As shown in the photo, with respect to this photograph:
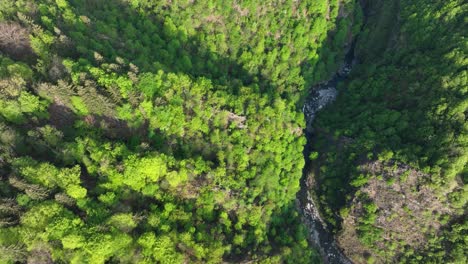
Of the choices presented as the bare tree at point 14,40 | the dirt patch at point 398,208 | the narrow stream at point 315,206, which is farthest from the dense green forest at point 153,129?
the dirt patch at point 398,208

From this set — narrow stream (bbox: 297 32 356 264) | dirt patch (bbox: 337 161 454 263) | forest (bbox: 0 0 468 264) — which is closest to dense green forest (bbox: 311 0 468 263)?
dirt patch (bbox: 337 161 454 263)

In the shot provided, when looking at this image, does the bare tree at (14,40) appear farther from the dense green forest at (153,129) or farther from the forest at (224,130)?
the forest at (224,130)

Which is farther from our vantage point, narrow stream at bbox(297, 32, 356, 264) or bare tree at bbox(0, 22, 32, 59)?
narrow stream at bbox(297, 32, 356, 264)

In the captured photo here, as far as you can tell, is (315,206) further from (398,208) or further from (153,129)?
Answer: (153,129)

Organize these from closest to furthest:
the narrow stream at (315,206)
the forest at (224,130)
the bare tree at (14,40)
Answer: the forest at (224,130) < the bare tree at (14,40) < the narrow stream at (315,206)

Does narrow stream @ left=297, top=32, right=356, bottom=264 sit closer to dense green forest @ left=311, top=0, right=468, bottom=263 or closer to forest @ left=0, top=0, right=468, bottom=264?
forest @ left=0, top=0, right=468, bottom=264

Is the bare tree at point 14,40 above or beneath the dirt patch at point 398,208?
above

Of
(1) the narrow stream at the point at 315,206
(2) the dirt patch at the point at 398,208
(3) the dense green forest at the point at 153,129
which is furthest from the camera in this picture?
(1) the narrow stream at the point at 315,206

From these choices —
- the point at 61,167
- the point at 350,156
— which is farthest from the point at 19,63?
the point at 350,156
